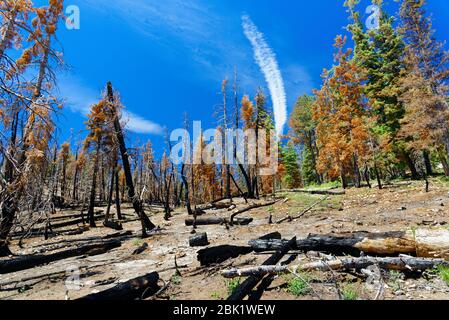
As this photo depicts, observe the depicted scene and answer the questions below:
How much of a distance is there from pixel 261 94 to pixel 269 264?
90.9 feet

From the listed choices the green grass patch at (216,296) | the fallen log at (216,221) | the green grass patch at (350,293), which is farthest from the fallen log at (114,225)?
the green grass patch at (350,293)

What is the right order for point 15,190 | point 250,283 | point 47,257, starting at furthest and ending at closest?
point 47,257
point 15,190
point 250,283

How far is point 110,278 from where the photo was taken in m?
7.75

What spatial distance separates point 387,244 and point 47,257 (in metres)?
12.4

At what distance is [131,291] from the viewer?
5664mm

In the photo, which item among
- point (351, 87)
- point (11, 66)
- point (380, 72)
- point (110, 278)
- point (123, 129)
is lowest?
point (110, 278)

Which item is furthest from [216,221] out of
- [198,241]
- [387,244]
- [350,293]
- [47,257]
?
[350,293]

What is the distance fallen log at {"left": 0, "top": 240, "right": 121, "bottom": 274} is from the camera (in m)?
9.88

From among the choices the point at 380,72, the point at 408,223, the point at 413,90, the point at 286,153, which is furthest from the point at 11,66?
the point at 286,153

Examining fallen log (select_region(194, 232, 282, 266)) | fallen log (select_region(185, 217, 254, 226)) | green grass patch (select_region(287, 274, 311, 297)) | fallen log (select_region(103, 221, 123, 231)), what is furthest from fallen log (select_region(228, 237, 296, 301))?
fallen log (select_region(103, 221, 123, 231))

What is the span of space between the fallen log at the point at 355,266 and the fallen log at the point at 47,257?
8693 millimetres

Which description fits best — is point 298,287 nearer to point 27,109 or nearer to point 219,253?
point 219,253

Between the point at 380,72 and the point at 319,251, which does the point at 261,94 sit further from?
the point at 319,251

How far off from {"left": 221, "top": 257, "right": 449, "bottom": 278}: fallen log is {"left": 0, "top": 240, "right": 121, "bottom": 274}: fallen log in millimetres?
8693
